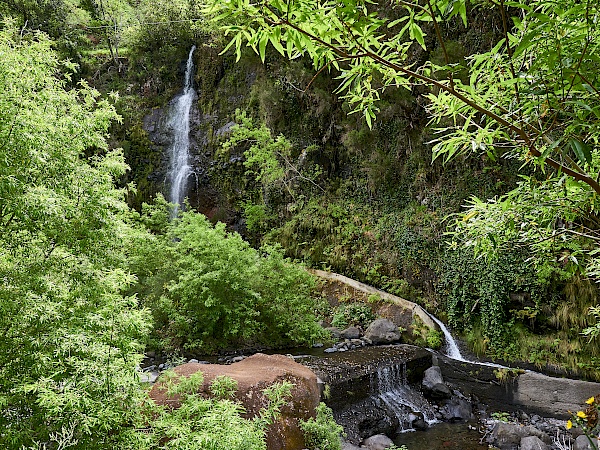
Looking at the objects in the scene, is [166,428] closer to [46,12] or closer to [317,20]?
[317,20]

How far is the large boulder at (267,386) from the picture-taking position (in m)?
4.57

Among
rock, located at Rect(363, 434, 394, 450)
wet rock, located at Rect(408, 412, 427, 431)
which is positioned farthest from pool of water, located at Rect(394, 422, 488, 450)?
rock, located at Rect(363, 434, 394, 450)

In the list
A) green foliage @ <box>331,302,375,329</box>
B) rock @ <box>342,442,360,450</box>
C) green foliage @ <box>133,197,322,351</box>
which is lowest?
rock @ <box>342,442,360,450</box>

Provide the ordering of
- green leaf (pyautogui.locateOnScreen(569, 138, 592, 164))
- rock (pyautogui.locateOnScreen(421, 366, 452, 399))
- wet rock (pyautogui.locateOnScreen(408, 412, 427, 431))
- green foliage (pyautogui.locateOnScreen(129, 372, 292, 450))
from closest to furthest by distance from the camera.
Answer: green leaf (pyautogui.locateOnScreen(569, 138, 592, 164)) < green foliage (pyautogui.locateOnScreen(129, 372, 292, 450)) < wet rock (pyautogui.locateOnScreen(408, 412, 427, 431)) < rock (pyautogui.locateOnScreen(421, 366, 452, 399))

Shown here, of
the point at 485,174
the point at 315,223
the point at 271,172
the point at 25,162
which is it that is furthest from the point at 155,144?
the point at 25,162

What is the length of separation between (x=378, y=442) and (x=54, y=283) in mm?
5176

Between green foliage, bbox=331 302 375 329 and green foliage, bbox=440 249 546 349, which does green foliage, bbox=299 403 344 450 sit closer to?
green foliage, bbox=440 249 546 349

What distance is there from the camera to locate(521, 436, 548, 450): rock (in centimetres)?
577

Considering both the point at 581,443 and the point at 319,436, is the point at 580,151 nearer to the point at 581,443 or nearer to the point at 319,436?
the point at 319,436

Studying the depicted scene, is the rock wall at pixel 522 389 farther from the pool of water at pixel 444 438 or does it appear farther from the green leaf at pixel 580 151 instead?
the green leaf at pixel 580 151

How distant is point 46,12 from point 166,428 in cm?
1881

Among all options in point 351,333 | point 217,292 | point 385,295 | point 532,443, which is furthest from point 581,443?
point 217,292

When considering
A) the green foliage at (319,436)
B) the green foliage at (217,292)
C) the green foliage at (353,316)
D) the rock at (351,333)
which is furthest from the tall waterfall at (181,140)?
the green foliage at (319,436)

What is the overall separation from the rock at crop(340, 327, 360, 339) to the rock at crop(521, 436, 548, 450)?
4353mm
